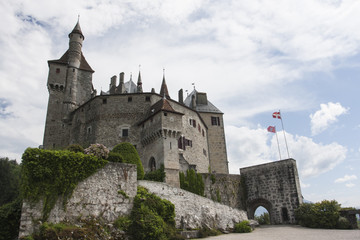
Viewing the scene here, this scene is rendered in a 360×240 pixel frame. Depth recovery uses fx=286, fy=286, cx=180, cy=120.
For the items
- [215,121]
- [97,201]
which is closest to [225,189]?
[215,121]

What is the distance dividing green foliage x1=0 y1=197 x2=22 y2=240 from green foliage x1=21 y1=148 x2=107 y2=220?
8.45 feet

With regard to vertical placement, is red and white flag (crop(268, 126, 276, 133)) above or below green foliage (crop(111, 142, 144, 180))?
above

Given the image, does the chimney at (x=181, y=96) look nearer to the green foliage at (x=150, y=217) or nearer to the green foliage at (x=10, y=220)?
the green foliage at (x=150, y=217)

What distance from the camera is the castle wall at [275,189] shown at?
96.0 ft

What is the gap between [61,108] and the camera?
4091cm

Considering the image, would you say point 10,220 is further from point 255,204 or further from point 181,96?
point 181,96

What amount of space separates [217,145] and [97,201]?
29857 millimetres

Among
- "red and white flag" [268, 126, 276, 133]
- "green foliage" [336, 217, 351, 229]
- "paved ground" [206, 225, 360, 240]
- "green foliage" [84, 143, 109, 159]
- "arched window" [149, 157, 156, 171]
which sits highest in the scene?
"red and white flag" [268, 126, 276, 133]

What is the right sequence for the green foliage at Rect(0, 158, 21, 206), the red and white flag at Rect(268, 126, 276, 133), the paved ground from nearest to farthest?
the paved ground < the green foliage at Rect(0, 158, 21, 206) < the red and white flag at Rect(268, 126, 276, 133)

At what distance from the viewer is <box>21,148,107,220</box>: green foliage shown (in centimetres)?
1442

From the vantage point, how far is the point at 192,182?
95.0 feet

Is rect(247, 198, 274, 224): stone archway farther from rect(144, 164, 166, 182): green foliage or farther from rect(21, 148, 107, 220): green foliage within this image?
rect(21, 148, 107, 220): green foliage

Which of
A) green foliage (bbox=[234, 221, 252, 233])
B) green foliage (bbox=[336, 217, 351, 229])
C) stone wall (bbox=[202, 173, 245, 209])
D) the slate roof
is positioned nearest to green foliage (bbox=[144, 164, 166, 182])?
stone wall (bbox=[202, 173, 245, 209])

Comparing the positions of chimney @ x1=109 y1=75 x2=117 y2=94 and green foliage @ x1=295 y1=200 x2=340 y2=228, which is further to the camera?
chimney @ x1=109 y1=75 x2=117 y2=94
